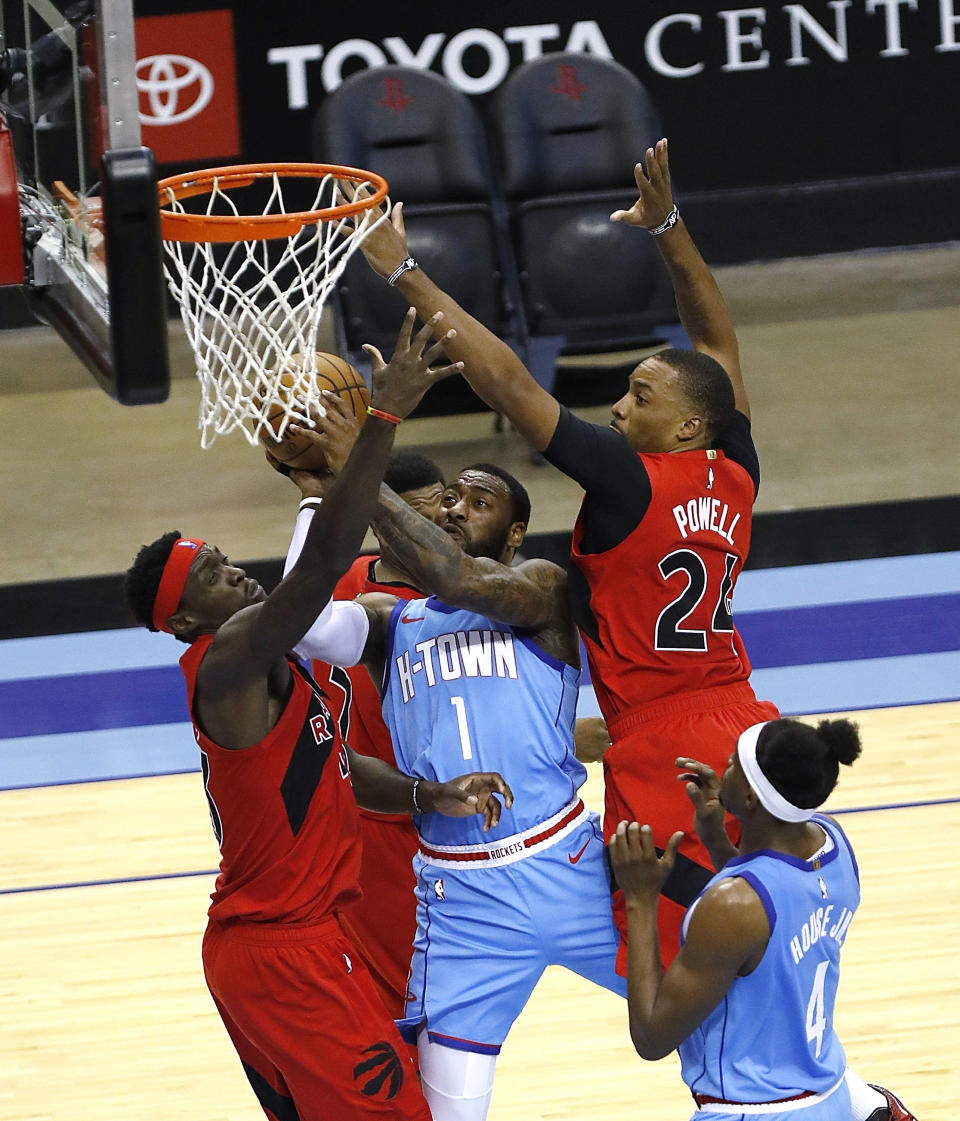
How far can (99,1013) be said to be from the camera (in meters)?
5.26

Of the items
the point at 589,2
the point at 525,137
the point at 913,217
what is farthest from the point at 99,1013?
the point at 913,217

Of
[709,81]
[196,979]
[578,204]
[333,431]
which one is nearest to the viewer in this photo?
[333,431]

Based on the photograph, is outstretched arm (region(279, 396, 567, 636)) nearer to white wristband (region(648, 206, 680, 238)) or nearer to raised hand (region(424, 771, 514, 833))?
raised hand (region(424, 771, 514, 833))

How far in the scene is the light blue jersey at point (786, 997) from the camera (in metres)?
3.15

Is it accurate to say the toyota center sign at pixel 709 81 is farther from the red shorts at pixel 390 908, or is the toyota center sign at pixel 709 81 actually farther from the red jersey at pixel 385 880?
the red shorts at pixel 390 908

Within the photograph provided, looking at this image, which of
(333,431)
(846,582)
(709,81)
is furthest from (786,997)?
(709,81)

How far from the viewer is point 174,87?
39.3 feet

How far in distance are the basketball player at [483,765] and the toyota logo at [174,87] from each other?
869cm

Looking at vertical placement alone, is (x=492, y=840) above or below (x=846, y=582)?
above

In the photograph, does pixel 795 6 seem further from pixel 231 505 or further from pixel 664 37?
pixel 231 505

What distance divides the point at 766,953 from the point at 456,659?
1.08 meters

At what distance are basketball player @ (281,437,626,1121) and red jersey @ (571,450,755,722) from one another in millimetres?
170

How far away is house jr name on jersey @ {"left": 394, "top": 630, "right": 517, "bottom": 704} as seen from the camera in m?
3.90

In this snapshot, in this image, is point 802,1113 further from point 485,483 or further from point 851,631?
point 851,631
